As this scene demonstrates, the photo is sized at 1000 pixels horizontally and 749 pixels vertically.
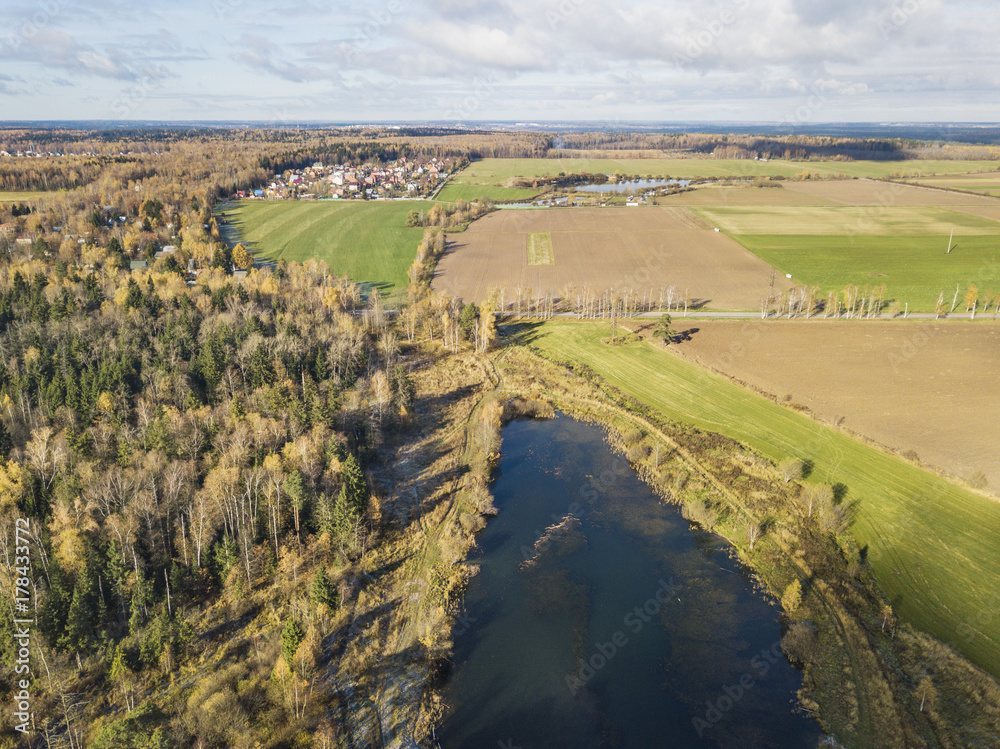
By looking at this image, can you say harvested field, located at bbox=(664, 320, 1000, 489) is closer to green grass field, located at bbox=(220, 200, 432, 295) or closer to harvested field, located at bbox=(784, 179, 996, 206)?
green grass field, located at bbox=(220, 200, 432, 295)

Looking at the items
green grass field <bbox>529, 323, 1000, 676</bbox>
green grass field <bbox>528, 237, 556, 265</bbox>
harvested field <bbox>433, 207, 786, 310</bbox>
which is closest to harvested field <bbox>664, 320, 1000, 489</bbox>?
green grass field <bbox>529, 323, 1000, 676</bbox>

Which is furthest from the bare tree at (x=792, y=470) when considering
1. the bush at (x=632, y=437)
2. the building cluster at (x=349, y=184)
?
the building cluster at (x=349, y=184)

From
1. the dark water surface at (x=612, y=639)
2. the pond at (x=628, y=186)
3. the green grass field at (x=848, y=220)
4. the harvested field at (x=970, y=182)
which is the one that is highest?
the harvested field at (x=970, y=182)

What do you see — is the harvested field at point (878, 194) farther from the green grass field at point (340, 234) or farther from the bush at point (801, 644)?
the bush at point (801, 644)

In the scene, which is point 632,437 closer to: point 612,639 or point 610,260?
point 612,639

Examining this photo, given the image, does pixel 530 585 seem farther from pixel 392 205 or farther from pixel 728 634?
pixel 392 205

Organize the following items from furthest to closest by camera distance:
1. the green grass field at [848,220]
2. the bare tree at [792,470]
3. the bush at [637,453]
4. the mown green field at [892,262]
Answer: the green grass field at [848,220], the mown green field at [892,262], the bush at [637,453], the bare tree at [792,470]
